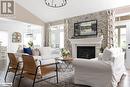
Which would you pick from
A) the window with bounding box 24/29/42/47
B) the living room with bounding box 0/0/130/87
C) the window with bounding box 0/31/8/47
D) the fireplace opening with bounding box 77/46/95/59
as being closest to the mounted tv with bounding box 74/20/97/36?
the living room with bounding box 0/0/130/87

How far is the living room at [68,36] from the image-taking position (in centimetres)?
432

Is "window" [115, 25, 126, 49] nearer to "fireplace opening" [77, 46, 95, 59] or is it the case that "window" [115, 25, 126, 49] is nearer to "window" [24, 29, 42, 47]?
"fireplace opening" [77, 46, 95, 59]

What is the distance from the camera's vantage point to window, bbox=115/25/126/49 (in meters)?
7.17

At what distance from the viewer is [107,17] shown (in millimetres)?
6707

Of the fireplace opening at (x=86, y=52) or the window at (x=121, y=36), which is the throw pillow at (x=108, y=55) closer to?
the fireplace opening at (x=86, y=52)

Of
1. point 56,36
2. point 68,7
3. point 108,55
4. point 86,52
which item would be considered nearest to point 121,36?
point 86,52

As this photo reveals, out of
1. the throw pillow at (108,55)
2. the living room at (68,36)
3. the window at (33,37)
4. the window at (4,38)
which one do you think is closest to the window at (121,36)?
the living room at (68,36)

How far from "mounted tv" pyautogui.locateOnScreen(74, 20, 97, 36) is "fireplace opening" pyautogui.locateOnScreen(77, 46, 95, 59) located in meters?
0.71

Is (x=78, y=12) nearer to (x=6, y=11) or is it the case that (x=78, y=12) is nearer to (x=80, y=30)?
(x=80, y=30)

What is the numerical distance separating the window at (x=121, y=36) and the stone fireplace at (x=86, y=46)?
1136 mm

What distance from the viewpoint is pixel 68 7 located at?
7.34 m

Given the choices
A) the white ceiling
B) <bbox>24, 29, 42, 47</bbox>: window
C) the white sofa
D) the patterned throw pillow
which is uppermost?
the white ceiling

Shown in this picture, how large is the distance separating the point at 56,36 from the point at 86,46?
2.67 meters

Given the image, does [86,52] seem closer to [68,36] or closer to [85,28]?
[85,28]
